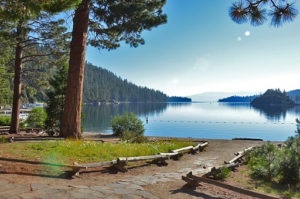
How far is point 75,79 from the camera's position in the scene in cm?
1097

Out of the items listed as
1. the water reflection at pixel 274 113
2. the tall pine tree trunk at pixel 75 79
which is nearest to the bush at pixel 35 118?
the tall pine tree trunk at pixel 75 79

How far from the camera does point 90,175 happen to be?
20.2ft

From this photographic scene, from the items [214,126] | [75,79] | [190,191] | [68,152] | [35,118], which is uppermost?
[75,79]

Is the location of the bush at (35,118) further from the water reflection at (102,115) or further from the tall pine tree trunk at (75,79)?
the tall pine tree trunk at (75,79)

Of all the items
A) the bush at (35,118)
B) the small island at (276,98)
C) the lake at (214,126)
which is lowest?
the lake at (214,126)

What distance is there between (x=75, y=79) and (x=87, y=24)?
294 centimetres

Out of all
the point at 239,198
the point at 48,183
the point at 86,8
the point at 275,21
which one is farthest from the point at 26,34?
the point at 239,198

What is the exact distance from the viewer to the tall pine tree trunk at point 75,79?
1084 cm

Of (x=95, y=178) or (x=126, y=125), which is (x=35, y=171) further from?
(x=126, y=125)

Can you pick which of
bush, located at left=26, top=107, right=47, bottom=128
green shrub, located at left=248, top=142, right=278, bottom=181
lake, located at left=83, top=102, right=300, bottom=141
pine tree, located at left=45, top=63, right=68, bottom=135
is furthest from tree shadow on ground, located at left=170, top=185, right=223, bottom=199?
lake, located at left=83, top=102, right=300, bottom=141

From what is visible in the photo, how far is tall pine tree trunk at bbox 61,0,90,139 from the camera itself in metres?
10.8

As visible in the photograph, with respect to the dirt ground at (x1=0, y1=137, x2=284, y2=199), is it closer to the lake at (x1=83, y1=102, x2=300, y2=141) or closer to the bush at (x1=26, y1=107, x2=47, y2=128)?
the bush at (x1=26, y1=107, x2=47, y2=128)

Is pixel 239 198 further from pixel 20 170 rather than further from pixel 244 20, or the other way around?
pixel 20 170

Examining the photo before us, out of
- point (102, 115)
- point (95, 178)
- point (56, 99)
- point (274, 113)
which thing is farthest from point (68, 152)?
point (274, 113)
